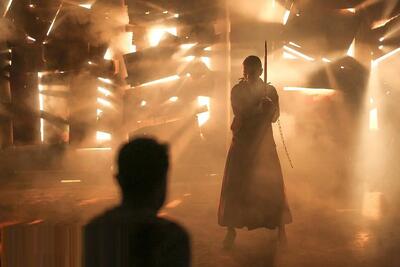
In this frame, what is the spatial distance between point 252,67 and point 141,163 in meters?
2.84

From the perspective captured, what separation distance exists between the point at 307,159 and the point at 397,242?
3.95 m

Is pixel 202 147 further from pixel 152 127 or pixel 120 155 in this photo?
pixel 120 155

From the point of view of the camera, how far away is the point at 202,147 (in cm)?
863

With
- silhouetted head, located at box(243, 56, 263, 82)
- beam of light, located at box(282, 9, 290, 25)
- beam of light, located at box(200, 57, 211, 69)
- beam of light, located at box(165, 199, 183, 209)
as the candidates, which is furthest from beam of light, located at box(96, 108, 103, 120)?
silhouetted head, located at box(243, 56, 263, 82)

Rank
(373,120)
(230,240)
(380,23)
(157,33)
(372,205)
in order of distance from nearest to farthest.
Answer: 1. (230,240)
2. (372,205)
3. (380,23)
4. (157,33)
5. (373,120)

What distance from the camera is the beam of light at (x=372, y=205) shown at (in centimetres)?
609

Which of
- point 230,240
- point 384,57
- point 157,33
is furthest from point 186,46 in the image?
point 230,240

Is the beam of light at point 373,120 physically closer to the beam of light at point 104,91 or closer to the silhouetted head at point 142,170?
the beam of light at point 104,91

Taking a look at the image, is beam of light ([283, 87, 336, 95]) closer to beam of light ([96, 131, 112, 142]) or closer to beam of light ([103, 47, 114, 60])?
beam of light ([103, 47, 114, 60])

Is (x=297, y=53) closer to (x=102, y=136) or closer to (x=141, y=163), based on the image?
(x=102, y=136)

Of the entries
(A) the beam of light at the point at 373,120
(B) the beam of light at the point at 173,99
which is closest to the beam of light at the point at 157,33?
(B) the beam of light at the point at 173,99

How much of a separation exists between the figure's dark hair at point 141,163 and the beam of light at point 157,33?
23.0 feet

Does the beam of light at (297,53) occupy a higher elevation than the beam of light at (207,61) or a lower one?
higher

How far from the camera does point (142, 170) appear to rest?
1.96 m
